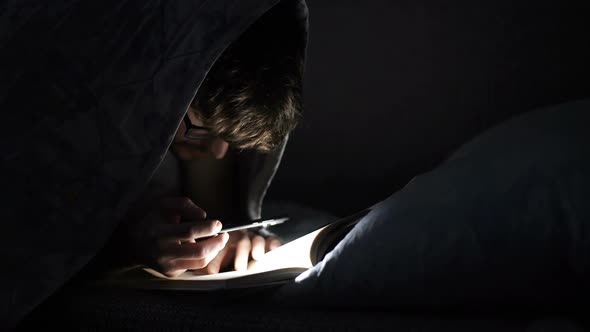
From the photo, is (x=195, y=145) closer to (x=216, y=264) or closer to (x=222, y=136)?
(x=222, y=136)

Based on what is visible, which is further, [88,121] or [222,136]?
[222,136]

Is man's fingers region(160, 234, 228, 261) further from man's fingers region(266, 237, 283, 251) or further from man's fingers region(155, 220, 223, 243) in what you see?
man's fingers region(266, 237, 283, 251)

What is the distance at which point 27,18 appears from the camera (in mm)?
734

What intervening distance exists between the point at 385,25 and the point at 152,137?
67cm

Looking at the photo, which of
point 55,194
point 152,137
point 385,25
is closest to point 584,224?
point 152,137

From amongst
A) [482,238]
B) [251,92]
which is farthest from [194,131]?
[482,238]

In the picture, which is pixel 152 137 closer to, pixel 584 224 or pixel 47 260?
pixel 47 260

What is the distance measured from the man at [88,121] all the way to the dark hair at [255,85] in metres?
0.12

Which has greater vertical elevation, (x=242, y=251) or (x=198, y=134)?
(x=198, y=134)

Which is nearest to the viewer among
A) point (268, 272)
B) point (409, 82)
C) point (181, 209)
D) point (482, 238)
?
point (482, 238)

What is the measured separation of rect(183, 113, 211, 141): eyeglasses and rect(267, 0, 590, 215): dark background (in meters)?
0.37

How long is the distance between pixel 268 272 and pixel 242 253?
13cm

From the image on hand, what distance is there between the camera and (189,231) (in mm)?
673

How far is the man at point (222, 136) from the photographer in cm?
69
